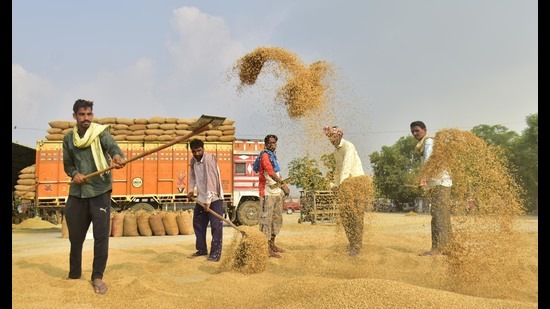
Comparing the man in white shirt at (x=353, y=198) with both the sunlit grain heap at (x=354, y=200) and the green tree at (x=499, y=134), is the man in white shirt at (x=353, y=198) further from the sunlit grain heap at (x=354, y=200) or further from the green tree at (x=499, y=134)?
the green tree at (x=499, y=134)

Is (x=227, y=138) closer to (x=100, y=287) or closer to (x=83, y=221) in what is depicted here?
(x=83, y=221)

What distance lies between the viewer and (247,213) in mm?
13242

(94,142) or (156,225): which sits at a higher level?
(94,142)

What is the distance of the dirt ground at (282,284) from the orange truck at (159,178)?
22.9 feet

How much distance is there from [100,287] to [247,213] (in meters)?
9.72

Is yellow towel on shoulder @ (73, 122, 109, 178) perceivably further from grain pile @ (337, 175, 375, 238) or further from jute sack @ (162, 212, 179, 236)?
jute sack @ (162, 212, 179, 236)

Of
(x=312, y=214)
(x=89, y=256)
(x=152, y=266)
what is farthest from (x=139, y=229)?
(x=312, y=214)

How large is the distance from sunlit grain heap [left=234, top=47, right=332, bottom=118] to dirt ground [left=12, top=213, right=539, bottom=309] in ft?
5.91

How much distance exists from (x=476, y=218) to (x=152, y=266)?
3.46m

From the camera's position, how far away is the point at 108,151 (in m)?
4.01

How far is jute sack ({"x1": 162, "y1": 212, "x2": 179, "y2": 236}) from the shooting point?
394 inches

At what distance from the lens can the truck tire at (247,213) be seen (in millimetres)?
13141

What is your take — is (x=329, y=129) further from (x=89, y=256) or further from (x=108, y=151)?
(x=89, y=256)

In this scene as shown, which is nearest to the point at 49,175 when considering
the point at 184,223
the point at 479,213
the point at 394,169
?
the point at 184,223
